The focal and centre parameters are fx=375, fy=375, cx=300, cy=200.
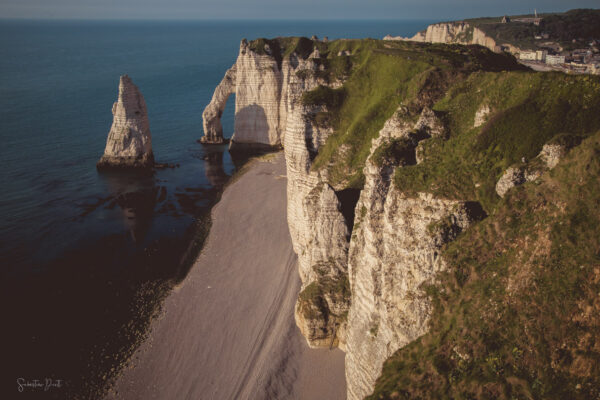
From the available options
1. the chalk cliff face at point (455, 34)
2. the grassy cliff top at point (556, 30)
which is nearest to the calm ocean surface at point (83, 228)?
the chalk cliff face at point (455, 34)

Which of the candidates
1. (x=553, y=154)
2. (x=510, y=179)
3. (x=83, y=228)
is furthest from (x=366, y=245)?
(x=83, y=228)

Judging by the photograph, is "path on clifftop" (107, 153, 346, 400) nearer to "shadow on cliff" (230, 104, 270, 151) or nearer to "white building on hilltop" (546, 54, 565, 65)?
"shadow on cliff" (230, 104, 270, 151)

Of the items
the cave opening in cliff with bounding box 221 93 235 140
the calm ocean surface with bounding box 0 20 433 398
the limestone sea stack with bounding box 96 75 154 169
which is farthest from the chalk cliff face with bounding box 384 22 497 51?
the limestone sea stack with bounding box 96 75 154 169

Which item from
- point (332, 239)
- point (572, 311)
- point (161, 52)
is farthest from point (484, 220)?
point (161, 52)

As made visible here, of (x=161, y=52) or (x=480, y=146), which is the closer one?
(x=480, y=146)

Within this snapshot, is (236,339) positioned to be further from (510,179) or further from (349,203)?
(510,179)

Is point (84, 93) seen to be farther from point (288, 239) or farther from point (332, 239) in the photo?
point (332, 239)

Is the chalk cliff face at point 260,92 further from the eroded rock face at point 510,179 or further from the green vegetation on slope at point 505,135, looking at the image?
the eroded rock face at point 510,179
